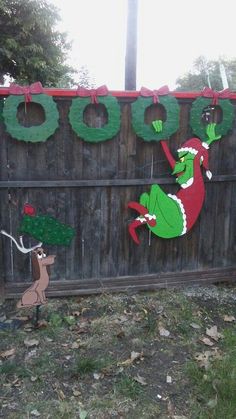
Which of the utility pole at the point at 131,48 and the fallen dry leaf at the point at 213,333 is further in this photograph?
the utility pole at the point at 131,48

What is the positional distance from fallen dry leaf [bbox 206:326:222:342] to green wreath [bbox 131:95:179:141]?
1.84 meters

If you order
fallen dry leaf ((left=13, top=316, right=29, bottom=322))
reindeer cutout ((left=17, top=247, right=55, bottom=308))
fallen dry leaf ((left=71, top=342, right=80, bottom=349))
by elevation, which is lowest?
fallen dry leaf ((left=71, top=342, right=80, bottom=349))

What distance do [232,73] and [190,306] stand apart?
24732 millimetres

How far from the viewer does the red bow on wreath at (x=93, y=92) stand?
12.0 ft

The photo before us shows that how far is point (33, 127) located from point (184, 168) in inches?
60.6

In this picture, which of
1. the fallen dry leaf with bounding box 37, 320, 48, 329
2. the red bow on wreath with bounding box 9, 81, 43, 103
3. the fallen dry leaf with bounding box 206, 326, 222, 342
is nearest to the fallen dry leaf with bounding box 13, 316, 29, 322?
the fallen dry leaf with bounding box 37, 320, 48, 329

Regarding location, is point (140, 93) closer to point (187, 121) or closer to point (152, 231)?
point (187, 121)

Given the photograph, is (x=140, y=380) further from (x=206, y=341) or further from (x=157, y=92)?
(x=157, y=92)

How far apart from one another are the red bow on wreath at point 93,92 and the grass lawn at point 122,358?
1.96 m

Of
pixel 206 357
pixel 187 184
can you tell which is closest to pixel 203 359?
pixel 206 357

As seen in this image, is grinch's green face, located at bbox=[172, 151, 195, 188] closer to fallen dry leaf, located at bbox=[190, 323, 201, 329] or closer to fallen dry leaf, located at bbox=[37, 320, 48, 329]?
fallen dry leaf, located at bbox=[190, 323, 201, 329]

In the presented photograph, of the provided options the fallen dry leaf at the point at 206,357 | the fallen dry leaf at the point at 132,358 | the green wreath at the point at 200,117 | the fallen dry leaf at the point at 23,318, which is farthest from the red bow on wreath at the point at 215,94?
the fallen dry leaf at the point at 23,318

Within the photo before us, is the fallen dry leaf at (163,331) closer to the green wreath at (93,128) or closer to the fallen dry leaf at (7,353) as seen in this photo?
the fallen dry leaf at (7,353)

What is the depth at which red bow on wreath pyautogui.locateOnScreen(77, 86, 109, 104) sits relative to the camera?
3646 mm
